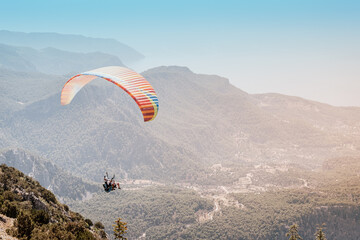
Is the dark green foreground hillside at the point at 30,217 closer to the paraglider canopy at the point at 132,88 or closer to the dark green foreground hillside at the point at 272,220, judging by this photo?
the paraglider canopy at the point at 132,88

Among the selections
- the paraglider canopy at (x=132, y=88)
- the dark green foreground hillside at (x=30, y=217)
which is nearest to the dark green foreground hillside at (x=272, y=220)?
the dark green foreground hillside at (x=30, y=217)

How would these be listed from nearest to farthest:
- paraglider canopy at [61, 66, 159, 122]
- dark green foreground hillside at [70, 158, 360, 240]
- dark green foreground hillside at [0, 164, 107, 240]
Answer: dark green foreground hillside at [0, 164, 107, 240], paraglider canopy at [61, 66, 159, 122], dark green foreground hillside at [70, 158, 360, 240]

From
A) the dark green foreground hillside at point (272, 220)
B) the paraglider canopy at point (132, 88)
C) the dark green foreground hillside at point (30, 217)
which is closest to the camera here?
the dark green foreground hillside at point (30, 217)

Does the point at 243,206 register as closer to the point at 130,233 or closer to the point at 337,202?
the point at 337,202

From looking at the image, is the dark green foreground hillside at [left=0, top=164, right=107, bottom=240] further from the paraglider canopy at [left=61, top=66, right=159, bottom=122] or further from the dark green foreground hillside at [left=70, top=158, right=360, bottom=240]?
the dark green foreground hillside at [left=70, top=158, right=360, bottom=240]

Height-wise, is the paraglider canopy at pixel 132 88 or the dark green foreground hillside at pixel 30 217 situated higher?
the paraglider canopy at pixel 132 88

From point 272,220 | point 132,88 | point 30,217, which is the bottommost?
point 272,220

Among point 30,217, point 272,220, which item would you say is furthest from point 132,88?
point 272,220

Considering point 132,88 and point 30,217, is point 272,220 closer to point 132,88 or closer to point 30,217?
point 132,88

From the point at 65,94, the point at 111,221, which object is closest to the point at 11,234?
the point at 65,94

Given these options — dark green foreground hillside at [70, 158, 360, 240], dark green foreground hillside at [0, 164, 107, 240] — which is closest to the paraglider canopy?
dark green foreground hillside at [0, 164, 107, 240]

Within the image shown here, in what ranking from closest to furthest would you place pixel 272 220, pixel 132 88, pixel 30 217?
pixel 30 217 → pixel 132 88 → pixel 272 220
